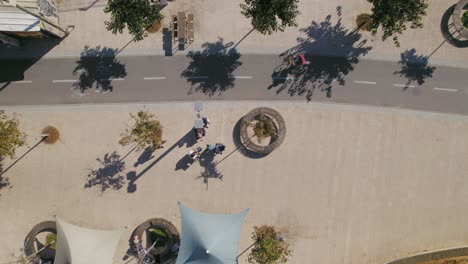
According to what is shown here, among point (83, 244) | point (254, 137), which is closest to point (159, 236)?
point (83, 244)

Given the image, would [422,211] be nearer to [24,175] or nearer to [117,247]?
[117,247]

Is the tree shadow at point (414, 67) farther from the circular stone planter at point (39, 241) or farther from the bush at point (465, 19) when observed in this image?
the circular stone planter at point (39, 241)

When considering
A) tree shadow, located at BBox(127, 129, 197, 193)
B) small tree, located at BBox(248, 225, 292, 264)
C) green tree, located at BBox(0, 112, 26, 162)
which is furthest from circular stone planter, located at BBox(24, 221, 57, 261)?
small tree, located at BBox(248, 225, 292, 264)

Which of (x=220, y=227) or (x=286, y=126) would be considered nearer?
(x=220, y=227)

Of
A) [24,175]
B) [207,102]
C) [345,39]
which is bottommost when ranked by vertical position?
[24,175]

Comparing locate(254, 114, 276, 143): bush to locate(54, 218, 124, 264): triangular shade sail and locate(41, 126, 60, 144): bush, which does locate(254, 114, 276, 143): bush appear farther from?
locate(41, 126, 60, 144): bush

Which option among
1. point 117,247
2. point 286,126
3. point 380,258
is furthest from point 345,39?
point 117,247

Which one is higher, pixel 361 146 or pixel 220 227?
pixel 361 146

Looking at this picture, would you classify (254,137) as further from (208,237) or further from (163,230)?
(163,230)
